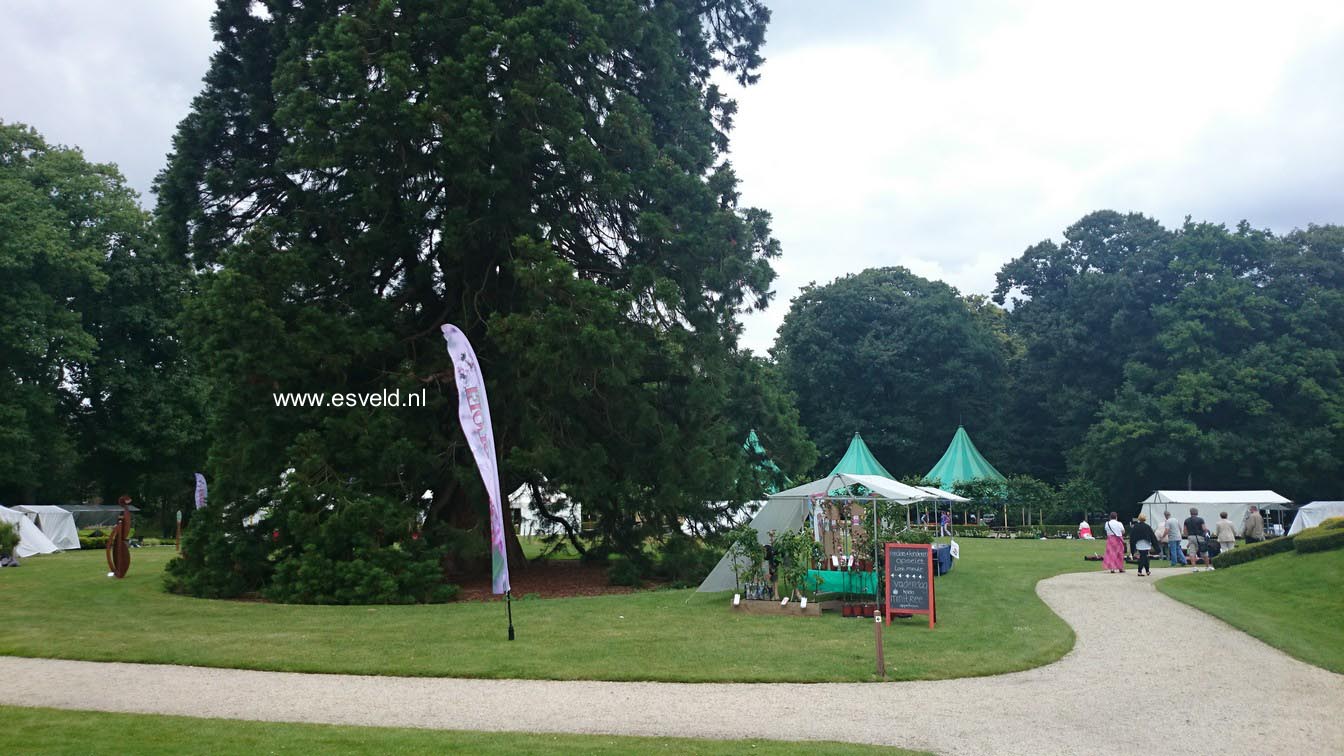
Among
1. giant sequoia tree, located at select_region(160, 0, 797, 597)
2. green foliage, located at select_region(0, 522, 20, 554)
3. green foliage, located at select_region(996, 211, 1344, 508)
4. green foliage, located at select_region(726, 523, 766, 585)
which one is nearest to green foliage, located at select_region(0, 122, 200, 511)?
green foliage, located at select_region(0, 522, 20, 554)

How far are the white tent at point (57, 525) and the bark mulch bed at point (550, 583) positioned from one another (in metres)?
24.6

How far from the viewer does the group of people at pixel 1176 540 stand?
25516 mm

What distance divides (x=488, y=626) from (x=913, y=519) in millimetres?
39574

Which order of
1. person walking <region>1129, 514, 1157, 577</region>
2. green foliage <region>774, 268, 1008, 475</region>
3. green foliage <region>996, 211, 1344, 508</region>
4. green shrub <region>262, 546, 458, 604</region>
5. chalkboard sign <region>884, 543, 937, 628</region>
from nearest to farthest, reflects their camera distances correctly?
chalkboard sign <region>884, 543, 937, 628</region>
green shrub <region>262, 546, 458, 604</region>
person walking <region>1129, 514, 1157, 577</region>
green foliage <region>996, 211, 1344, 508</region>
green foliage <region>774, 268, 1008, 475</region>

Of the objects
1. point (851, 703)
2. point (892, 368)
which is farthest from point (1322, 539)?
point (892, 368)

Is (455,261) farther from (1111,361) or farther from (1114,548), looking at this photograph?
(1111,361)

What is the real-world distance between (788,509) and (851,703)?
34.6 feet

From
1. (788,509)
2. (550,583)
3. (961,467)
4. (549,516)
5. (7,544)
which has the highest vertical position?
(961,467)

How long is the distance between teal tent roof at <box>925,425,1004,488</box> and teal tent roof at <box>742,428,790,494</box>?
27124mm

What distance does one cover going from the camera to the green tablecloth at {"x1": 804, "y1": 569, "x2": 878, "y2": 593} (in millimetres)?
17312

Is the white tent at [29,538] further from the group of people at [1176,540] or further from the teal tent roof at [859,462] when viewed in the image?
the group of people at [1176,540]

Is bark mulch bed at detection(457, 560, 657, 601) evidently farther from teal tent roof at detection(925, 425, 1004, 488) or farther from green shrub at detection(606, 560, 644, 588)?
teal tent roof at detection(925, 425, 1004, 488)

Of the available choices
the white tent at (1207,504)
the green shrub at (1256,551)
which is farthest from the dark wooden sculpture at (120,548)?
the white tent at (1207,504)

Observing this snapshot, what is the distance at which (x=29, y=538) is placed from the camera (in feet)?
124
